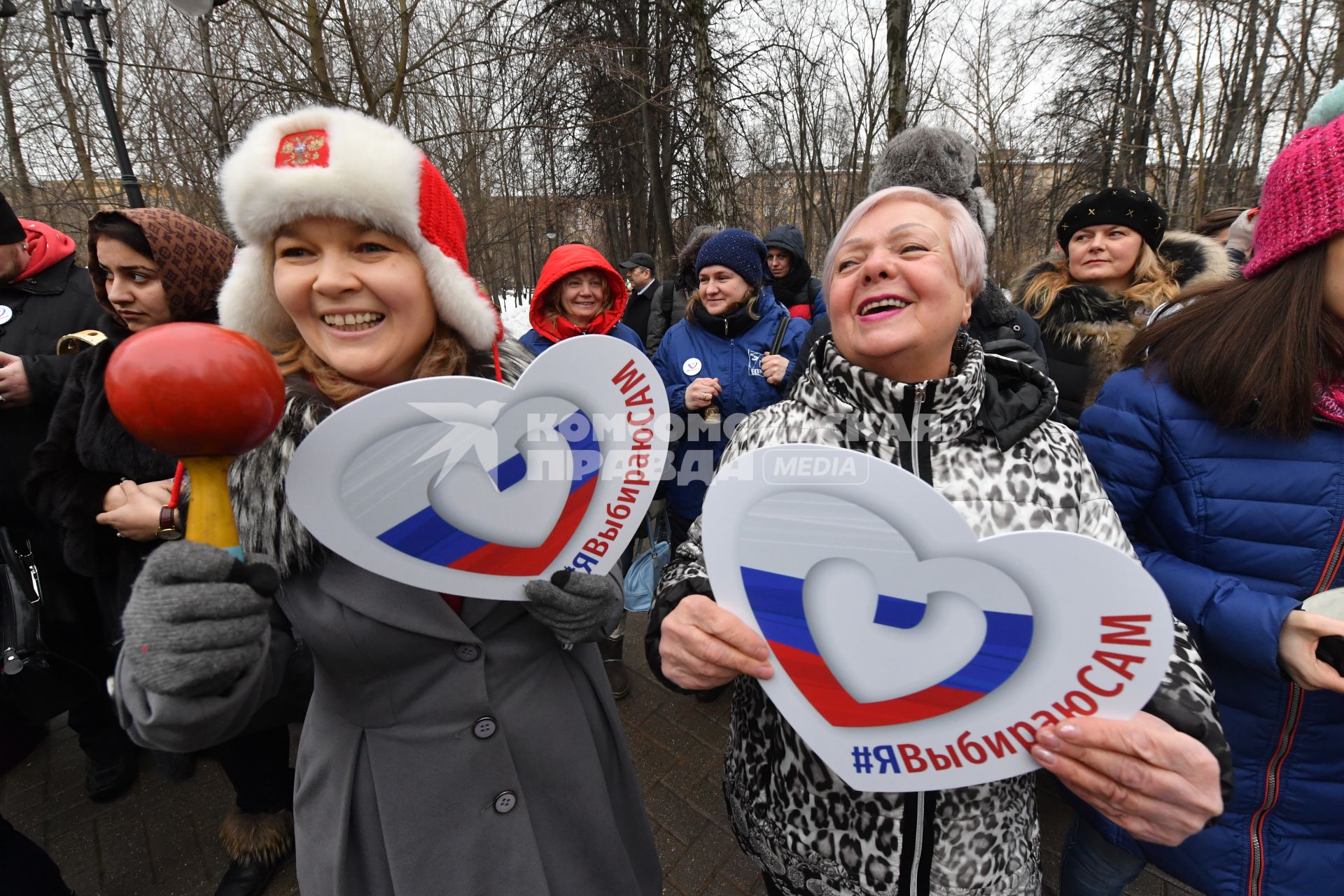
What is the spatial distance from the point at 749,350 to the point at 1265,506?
203 centimetres

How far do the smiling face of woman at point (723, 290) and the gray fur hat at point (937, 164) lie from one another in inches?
31.4

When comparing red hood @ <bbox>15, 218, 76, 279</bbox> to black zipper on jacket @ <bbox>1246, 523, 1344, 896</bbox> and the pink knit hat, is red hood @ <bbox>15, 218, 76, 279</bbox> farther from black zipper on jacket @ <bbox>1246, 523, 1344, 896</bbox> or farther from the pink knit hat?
black zipper on jacket @ <bbox>1246, 523, 1344, 896</bbox>

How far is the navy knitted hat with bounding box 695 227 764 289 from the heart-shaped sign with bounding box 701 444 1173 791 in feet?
6.91

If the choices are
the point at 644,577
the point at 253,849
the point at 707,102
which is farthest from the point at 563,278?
the point at 707,102

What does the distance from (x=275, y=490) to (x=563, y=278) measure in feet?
8.24

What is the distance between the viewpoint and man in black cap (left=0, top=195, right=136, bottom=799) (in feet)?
6.81

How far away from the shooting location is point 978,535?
3.61 feet

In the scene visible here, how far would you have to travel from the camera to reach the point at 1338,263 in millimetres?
1141

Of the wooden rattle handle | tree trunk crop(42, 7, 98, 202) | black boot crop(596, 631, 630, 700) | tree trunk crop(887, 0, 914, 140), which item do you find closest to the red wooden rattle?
the wooden rattle handle

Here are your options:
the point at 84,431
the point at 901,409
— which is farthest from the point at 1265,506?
the point at 84,431

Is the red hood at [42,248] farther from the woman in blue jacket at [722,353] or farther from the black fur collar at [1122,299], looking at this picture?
the black fur collar at [1122,299]

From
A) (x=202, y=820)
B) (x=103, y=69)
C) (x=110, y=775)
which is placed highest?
(x=103, y=69)

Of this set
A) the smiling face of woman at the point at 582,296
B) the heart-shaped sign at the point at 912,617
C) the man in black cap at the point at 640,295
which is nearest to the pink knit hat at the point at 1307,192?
the heart-shaped sign at the point at 912,617

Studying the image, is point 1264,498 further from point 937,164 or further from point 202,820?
point 202,820
